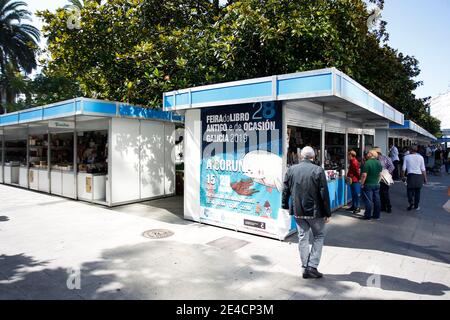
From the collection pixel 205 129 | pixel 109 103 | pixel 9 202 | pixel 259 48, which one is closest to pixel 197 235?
pixel 205 129

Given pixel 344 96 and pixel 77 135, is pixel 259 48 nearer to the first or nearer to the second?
pixel 344 96

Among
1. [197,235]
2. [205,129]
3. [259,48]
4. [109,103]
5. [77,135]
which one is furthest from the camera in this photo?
[77,135]

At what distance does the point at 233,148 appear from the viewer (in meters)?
6.53

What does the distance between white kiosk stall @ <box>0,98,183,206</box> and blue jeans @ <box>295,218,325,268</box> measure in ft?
20.9

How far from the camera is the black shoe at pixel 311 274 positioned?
412 centimetres

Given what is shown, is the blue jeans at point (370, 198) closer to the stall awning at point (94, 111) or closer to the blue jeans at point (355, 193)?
the blue jeans at point (355, 193)

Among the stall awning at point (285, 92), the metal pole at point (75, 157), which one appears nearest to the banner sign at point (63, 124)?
the metal pole at point (75, 157)

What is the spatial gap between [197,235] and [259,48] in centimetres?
587

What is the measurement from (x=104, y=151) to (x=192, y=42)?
4.26m

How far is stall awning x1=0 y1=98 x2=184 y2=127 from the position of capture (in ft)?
26.5

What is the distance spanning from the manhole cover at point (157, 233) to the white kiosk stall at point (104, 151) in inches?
117

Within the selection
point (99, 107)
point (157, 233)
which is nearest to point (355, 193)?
point (157, 233)

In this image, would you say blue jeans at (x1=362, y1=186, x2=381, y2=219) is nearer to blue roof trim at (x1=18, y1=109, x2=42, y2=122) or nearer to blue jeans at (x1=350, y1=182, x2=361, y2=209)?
blue jeans at (x1=350, y1=182, x2=361, y2=209)

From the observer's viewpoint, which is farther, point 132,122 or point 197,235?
point 132,122
